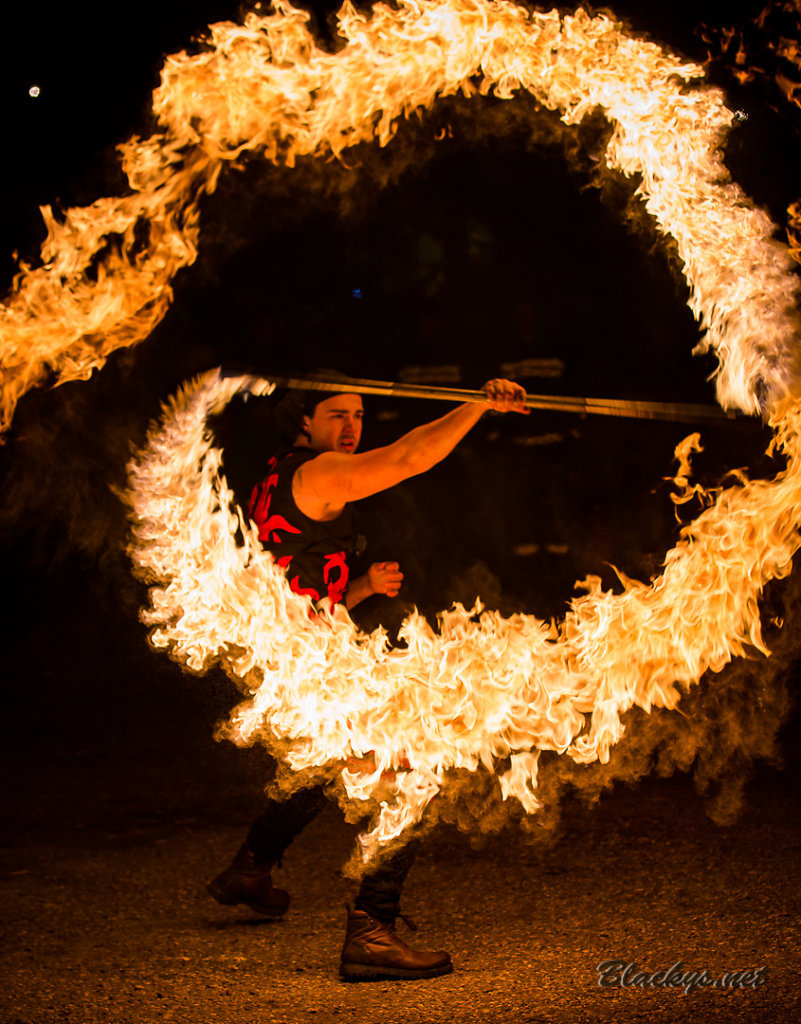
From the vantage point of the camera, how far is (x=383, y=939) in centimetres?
366

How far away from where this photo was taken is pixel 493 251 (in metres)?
9.58

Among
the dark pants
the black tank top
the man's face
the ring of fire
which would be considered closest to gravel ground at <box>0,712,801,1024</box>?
the dark pants

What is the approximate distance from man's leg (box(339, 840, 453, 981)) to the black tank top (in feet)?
3.14

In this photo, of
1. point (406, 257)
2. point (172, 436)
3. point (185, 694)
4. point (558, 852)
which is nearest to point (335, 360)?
point (406, 257)

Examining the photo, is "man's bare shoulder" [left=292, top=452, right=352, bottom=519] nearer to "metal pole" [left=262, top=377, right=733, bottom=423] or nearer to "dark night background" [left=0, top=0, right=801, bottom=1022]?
"metal pole" [left=262, top=377, right=733, bottom=423]

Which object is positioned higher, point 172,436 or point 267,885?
point 172,436

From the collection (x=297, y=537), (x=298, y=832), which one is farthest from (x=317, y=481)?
(x=298, y=832)

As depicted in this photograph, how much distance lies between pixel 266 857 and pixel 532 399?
2.02 metres

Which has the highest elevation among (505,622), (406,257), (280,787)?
(505,622)

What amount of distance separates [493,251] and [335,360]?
179 centimetres

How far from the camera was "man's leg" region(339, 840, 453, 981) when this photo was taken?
3611 millimetres

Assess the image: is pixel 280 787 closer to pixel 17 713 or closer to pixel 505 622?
pixel 505 622

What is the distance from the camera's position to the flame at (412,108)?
4578 millimetres

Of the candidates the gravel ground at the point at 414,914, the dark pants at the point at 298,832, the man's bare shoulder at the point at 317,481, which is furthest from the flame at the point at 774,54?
the dark pants at the point at 298,832
